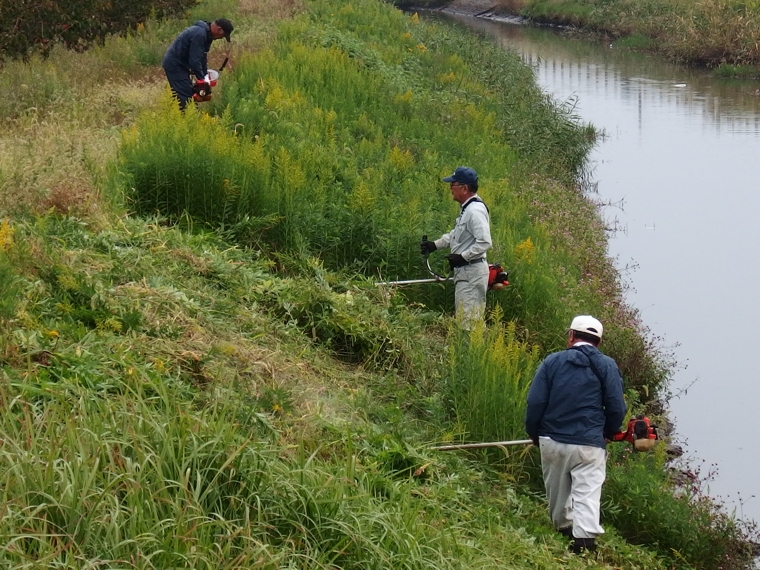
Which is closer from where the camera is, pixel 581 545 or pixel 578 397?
pixel 581 545

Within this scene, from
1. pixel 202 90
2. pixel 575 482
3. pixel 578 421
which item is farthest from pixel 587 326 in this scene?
pixel 202 90

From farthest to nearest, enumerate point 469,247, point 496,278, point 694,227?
1. point 694,227
2. point 496,278
3. point 469,247

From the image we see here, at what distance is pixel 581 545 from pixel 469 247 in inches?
135

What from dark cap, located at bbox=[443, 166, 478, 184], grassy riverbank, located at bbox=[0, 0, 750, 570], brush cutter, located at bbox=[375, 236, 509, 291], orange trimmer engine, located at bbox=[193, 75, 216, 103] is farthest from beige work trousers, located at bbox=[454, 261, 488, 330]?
orange trimmer engine, located at bbox=[193, 75, 216, 103]

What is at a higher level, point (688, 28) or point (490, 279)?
point (688, 28)

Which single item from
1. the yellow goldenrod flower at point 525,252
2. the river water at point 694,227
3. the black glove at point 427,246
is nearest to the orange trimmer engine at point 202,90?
the black glove at point 427,246

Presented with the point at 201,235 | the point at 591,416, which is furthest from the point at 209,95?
the point at 591,416

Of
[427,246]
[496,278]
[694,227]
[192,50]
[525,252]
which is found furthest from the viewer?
[694,227]

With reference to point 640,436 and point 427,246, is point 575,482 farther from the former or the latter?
point 427,246

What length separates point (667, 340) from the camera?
42.1 feet

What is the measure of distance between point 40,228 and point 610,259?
29.6 feet

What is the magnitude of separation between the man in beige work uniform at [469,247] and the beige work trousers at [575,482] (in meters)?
2.31

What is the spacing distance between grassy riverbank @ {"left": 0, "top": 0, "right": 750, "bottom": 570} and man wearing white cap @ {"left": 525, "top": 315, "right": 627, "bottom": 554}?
0.26 meters

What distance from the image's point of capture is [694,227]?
1733 centimetres
